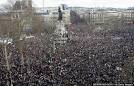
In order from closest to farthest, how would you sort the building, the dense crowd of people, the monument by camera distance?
the dense crowd of people
the building
the monument

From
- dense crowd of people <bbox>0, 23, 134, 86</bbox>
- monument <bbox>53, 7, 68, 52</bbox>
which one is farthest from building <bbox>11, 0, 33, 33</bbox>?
monument <bbox>53, 7, 68, 52</bbox>

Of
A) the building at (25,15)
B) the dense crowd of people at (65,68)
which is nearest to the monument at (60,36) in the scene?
the building at (25,15)

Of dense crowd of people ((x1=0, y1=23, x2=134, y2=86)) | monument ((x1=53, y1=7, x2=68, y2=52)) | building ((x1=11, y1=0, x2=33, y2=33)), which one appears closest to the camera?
dense crowd of people ((x1=0, y1=23, x2=134, y2=86))

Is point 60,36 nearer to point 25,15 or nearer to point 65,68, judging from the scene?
point 25,15

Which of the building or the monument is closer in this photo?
the building

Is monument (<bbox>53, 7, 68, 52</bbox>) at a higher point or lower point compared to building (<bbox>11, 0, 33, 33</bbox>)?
lower

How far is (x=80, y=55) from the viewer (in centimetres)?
2736

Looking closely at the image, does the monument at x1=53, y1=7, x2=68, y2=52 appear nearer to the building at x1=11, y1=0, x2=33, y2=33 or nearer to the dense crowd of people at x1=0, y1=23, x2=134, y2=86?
the building at x1=11, y1=0, x2=33, y2=33

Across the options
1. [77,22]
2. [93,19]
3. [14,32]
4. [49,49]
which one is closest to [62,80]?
[14,32]

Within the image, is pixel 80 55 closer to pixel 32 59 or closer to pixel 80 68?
pixel 32 59

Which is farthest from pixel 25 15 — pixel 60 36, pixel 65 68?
pixel 65 68

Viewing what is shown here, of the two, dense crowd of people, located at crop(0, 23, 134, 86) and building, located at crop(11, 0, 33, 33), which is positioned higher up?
building, located at crop(11, 0, 33, 33)

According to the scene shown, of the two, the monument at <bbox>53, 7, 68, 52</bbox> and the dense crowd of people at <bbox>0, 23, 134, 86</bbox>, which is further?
the monument at <bbox>53, 7, 68, 52</bbox>

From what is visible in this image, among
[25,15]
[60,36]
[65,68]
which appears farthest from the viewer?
[60,36]
